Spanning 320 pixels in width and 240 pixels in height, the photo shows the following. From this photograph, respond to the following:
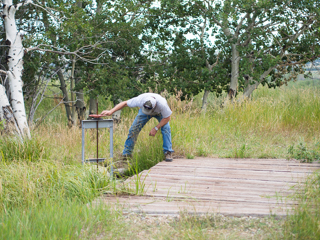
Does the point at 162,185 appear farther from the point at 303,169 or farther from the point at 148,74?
the point at 148,74

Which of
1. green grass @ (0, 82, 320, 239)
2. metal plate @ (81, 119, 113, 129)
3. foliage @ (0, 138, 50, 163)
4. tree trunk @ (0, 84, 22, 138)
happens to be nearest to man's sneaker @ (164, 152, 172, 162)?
green grass @ (0, 82, 320, 239)

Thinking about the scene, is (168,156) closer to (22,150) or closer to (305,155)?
(305,155)

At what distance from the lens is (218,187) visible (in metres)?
4.28

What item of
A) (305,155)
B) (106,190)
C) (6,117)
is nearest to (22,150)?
(6,117)

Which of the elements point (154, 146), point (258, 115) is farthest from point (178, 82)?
point (154, 146)

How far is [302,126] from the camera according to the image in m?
8.25

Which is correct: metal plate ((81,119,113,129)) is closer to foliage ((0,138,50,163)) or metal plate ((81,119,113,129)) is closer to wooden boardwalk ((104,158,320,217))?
wooden boardwalk ((104,158,320,217))

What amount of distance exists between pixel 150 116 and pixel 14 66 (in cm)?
322

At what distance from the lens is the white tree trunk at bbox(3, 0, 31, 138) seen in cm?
692

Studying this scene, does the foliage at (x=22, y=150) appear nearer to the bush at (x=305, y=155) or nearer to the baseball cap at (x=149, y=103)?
the baseball cap at (x=149, y=103)

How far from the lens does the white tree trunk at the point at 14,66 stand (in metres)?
6.92

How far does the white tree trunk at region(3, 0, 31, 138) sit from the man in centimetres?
245

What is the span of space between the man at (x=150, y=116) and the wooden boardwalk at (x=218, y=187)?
1.37 ft

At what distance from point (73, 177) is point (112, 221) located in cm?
108
